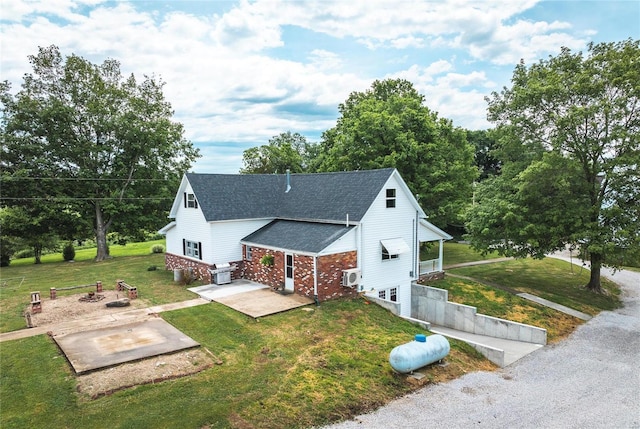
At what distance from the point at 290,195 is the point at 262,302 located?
903cm

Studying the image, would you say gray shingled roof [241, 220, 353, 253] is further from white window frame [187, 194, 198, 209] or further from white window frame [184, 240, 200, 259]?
white window frame [187, 194, 198, 209]

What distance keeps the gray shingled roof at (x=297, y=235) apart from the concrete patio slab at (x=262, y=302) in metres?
2.20

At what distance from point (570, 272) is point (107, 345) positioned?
30643 mm

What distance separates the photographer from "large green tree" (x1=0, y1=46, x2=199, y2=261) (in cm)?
2895

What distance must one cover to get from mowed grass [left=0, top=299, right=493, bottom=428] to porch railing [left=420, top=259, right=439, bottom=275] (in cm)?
744

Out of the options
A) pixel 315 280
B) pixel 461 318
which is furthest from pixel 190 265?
pixel 461 318

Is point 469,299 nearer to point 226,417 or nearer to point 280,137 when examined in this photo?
point 226,417

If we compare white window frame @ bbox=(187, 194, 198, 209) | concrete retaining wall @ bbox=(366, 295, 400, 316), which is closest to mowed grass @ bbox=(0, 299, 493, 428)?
concrete retaining wall @ bbox=(366, 295, 400, 316)

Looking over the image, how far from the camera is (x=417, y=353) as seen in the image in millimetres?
12070

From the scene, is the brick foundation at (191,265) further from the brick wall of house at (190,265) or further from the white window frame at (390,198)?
the white window frame at (390,198)

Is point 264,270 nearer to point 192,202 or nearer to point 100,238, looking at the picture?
point 192,202

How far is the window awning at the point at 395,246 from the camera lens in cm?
1914

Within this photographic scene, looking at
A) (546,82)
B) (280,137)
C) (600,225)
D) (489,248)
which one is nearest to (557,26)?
(546,82)

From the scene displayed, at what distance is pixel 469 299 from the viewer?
69.9ft
